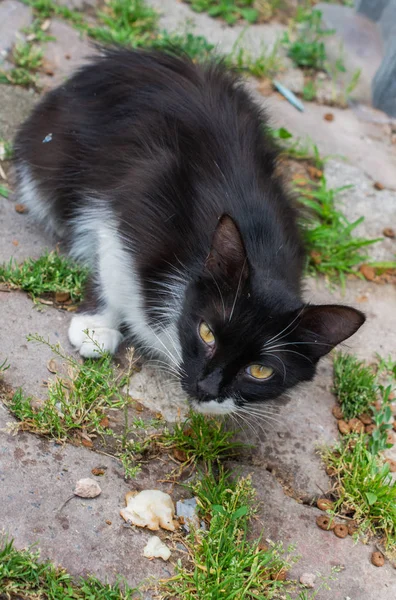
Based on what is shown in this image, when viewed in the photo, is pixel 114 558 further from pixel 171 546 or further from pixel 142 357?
pixel 142 357

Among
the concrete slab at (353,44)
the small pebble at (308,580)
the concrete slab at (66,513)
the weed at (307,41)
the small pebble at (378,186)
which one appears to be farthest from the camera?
the concrete slab at (353,44)

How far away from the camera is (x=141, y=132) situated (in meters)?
3.06

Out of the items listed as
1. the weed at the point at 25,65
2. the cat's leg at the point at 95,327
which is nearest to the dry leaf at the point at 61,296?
the cat's leg at the point at 95,327

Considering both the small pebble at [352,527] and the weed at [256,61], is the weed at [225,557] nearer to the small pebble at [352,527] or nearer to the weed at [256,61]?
the small pebble at [352,527]

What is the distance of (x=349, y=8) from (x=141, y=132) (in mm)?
3887

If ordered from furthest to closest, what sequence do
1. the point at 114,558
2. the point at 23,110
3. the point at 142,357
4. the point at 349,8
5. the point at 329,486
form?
1. the point at 349,8
2. the point at 23,110
3. the point at 142,357
4. the point at 329,486
5. the point at 114,558

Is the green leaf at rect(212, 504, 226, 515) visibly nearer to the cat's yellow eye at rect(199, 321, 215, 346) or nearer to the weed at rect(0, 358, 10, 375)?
the cat's yellow eye at rect(199, 321, 215, 346)

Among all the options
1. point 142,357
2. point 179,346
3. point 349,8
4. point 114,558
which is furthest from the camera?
point 349,8

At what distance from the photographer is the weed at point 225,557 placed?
2311 millimetres

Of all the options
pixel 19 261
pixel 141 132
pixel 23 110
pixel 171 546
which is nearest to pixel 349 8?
pixel 23 110

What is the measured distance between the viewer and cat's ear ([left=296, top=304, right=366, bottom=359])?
2.38m

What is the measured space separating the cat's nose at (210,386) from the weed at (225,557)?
0.39 m

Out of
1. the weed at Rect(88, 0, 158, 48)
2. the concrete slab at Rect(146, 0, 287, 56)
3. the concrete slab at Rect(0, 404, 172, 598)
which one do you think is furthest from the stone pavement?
the concrete slab at Rect(146, 0, 287, 56)

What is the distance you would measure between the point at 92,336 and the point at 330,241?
1638 mm
